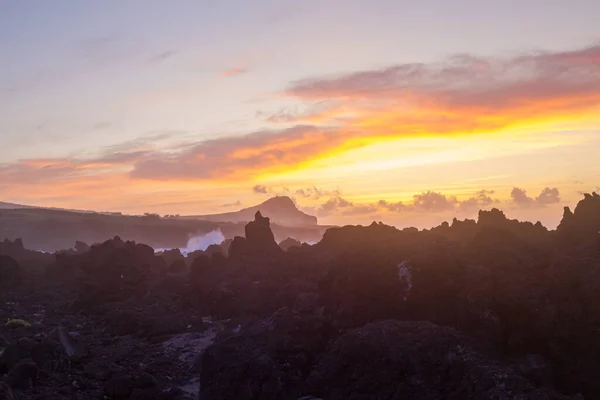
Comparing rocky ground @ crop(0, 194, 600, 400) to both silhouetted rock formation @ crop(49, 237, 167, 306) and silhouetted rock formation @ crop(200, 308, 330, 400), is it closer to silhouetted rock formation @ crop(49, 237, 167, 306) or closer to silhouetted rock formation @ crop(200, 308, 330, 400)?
silhouetted rock formation @ crop(200, 308, 330, 400)

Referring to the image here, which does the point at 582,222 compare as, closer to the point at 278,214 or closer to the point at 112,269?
the point at 112,269

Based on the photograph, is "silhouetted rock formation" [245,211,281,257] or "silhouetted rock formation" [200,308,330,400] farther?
"silhouetted rock formation" [245,211,281,257]

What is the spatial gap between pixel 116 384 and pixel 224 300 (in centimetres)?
1325

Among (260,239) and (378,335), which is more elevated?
(260,239)

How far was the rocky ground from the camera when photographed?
16484 mm

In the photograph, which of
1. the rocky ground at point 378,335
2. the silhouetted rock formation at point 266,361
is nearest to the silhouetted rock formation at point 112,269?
the rocky ground at point 378,335

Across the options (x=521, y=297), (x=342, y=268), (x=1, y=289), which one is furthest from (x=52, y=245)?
(x=521, y=297)

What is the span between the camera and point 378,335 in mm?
17812

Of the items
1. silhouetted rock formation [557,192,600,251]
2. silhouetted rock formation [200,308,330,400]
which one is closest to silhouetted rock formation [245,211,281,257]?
silhouetted rock formation [200,308,330,400]

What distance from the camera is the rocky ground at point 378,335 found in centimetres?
1648

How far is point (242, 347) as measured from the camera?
19.3m

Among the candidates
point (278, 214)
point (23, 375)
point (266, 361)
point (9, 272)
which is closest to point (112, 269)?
point (9, 272)

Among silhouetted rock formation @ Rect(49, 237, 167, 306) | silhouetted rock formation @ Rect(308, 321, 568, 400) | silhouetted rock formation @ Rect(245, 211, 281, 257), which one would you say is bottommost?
silhouetted rock formation @ Rect(308, 321, 568, 400)

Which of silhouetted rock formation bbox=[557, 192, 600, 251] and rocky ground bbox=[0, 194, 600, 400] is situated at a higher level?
silhouetted rock formation bbox=[557, 192, 600, 251]
